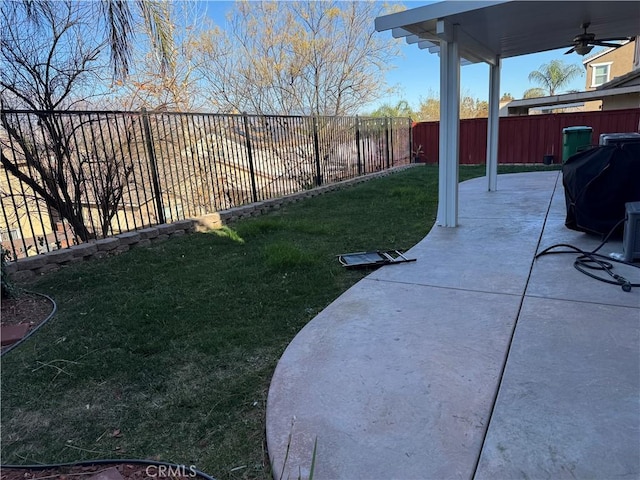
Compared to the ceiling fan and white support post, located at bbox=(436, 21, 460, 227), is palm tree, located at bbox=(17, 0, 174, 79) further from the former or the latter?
the ceiling fan

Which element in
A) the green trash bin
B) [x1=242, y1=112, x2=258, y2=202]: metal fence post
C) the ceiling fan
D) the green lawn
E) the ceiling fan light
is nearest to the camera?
the green lawn

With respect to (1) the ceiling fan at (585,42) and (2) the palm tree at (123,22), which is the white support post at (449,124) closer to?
(1) the ceiling fan at (585,42)

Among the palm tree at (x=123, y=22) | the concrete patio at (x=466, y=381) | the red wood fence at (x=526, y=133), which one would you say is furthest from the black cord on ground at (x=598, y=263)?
the red wood fence at (x=526, y=133)

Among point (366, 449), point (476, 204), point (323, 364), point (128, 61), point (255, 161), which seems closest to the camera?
point (366, 449)

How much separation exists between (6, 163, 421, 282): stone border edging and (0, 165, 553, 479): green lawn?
0.70 feet

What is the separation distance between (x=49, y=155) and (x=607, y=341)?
5.78 m

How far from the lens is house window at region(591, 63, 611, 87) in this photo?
73.0 feet

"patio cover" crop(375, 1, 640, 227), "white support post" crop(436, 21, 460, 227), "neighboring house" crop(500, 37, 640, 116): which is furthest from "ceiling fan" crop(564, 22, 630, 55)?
"white support post" crop(436, 21, 460, 227)

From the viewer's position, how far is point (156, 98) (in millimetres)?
8836

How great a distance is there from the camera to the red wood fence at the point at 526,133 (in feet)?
39.8

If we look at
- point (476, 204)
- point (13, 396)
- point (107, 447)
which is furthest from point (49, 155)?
point (476, 204)

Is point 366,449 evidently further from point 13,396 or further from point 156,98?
point 156,98

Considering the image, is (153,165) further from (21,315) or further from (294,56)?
(294,56)

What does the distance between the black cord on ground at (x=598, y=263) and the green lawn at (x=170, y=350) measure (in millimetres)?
1723
